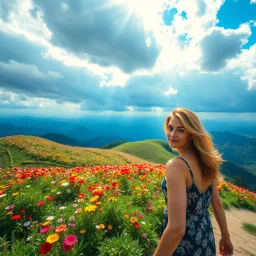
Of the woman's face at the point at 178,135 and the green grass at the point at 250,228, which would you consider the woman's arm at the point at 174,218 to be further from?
the green grass at the point at 250,228

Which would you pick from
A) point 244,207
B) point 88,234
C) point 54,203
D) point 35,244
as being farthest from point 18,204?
point 244,207

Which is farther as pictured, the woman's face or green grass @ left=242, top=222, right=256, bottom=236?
green grass @ left=242, top=222, right=256, bottom=236


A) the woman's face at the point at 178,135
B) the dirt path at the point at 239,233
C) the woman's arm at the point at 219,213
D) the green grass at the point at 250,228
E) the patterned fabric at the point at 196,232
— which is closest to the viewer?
the patterned fabric at the point at 196,232

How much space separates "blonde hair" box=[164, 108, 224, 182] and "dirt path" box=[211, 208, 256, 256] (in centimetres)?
434

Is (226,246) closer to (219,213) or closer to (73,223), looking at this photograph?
(219,213)

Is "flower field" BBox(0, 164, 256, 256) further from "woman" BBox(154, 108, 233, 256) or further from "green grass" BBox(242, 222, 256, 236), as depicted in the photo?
"green grass" BBox(242, 222, 256, 236)

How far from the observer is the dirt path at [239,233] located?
5491 millimetres

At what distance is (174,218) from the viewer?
1918mm

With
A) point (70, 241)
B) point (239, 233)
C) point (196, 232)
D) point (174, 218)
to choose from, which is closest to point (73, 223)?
point (70, 241)

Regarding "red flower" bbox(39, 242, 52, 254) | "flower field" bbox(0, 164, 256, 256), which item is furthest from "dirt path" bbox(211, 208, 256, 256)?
"red flower" bbox(39, 242, 52, 254)

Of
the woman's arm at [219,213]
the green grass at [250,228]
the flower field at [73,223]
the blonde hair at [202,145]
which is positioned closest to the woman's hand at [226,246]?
the woman's arm at [219,213]

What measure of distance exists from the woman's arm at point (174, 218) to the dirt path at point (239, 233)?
4.75 meters

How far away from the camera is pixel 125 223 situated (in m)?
4.23

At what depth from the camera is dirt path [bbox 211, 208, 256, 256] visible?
5.49 metres
